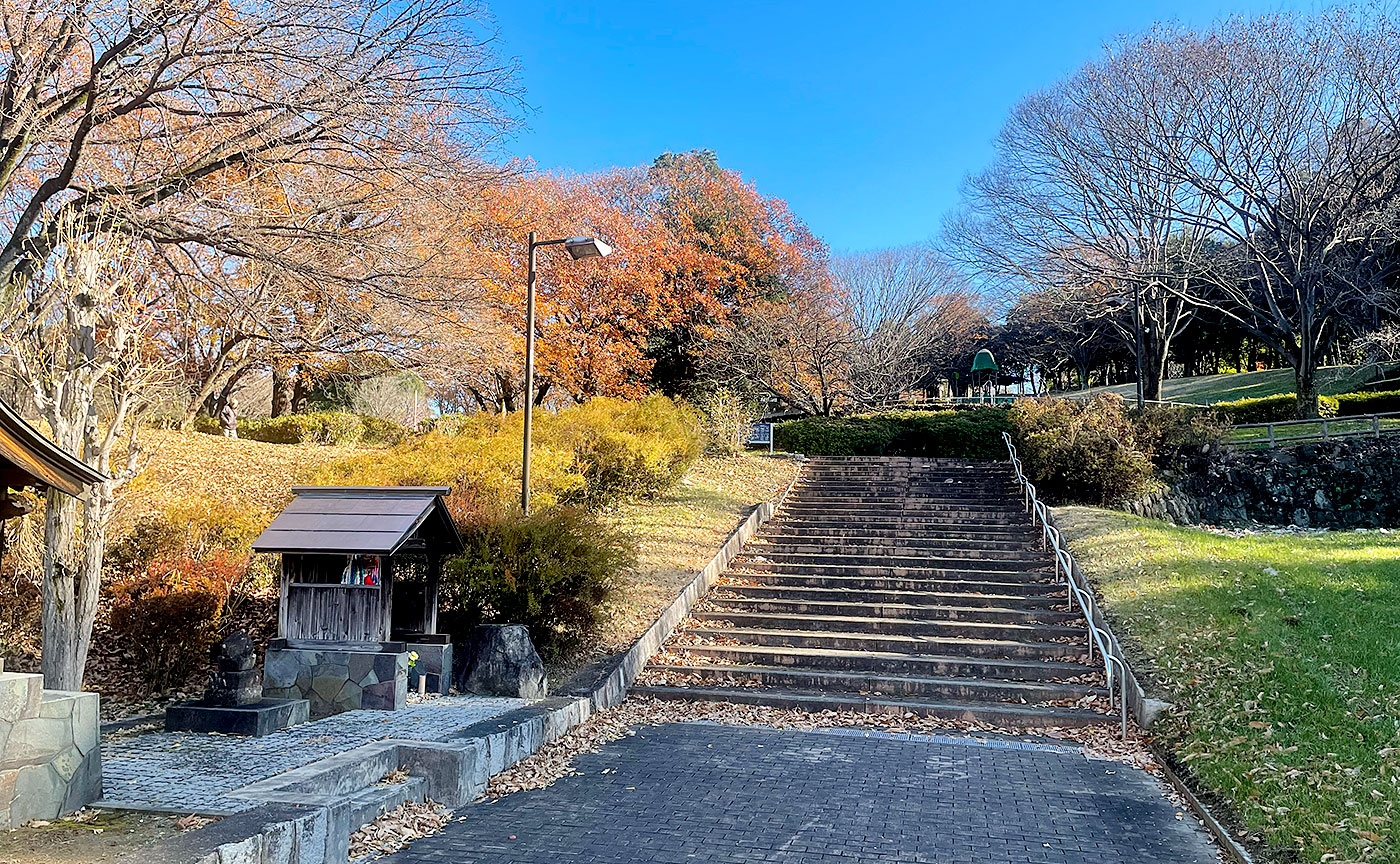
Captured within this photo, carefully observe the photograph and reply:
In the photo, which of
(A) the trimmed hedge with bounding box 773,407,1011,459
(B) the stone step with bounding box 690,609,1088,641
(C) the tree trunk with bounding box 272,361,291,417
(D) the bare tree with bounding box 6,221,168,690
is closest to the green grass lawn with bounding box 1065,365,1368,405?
(A) the trimmed hedge with bounding box 773,407,1011,459

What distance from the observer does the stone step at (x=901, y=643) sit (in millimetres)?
10523

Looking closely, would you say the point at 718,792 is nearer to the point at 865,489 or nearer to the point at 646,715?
the point at 646,715

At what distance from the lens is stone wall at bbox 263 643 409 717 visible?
831cm

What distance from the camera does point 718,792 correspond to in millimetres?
6797

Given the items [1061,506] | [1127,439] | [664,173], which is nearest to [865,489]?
[1061,506]

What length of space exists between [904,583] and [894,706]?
3.76 m

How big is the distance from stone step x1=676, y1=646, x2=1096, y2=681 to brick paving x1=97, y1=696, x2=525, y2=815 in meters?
3.40

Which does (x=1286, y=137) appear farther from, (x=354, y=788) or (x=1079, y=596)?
(x=354, y=788)

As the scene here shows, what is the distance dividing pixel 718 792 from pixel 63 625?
17.7ft

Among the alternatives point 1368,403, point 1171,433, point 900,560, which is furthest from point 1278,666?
point 1368,403

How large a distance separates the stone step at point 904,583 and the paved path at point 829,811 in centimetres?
469

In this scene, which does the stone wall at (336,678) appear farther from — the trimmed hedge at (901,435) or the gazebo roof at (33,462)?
the trimmed hedge at (901,435)

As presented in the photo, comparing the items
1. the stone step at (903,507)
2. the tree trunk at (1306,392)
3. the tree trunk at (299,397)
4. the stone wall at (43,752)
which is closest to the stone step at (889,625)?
the stone step at (903,507)

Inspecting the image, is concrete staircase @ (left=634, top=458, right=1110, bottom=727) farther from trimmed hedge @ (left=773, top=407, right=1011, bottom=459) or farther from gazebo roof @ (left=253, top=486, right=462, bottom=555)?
trimmed hedge @ (left=773, top=407, right=1011, bottom=459)
